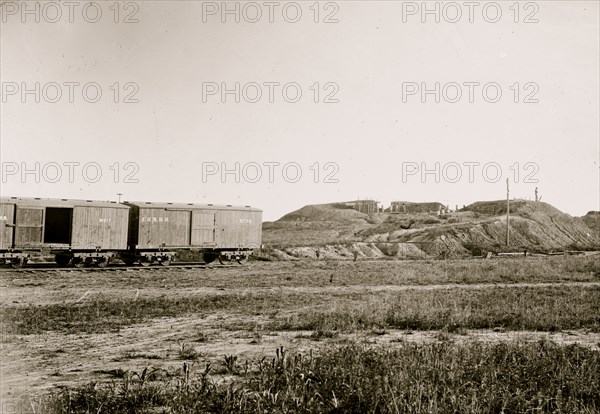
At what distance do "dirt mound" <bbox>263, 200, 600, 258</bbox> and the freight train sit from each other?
29.6 ft

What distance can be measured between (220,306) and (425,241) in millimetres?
39239

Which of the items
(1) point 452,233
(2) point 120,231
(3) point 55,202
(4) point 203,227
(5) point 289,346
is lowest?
(5) point 289,346

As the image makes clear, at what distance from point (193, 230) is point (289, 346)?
19687 millimetres

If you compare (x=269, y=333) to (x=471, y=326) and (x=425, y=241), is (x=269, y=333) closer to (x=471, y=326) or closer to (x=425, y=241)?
(x=471, y=326)

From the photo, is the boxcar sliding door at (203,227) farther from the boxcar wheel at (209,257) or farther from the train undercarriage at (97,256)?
the boxcar wheel at (209,257)

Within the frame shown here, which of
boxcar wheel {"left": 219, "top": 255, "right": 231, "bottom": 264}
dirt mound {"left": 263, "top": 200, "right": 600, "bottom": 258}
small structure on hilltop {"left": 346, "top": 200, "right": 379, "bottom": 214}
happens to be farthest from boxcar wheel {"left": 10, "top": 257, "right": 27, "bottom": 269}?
small structure on hilltop {"left": 346, "top": 200, "right": 379, "bottom": 214}

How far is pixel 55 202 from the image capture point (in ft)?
76.9

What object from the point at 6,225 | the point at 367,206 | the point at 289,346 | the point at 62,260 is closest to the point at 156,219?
the point at 62,260

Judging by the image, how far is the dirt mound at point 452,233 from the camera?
46.8m

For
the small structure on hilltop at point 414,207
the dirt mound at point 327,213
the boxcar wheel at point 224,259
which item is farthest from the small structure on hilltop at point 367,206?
the boxcar wheel at point 224,259

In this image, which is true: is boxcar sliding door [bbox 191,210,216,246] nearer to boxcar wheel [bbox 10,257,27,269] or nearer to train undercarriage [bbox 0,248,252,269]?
train undercarriage [bbox 0,248,252,269]

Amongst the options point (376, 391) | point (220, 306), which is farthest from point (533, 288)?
point (376, 391)

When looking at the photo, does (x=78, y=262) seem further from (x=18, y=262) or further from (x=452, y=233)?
(x=452, y=233)

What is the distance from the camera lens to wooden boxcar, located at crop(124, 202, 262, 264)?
26141 mm
